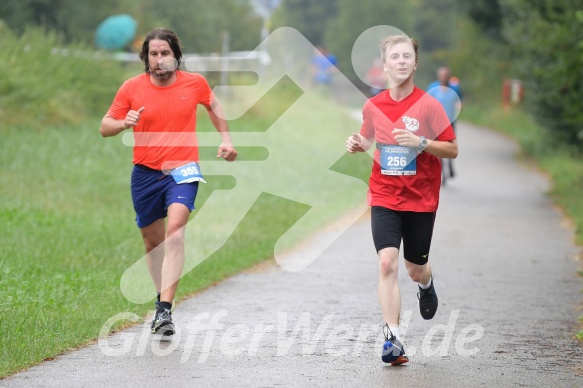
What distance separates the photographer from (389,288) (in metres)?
7.23

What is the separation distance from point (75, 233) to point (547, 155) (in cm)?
1887

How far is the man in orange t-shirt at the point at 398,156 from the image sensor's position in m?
7.24

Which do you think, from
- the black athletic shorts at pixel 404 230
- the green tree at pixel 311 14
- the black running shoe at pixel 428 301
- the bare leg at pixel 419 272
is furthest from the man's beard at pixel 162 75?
the green tree at pixel 311 14

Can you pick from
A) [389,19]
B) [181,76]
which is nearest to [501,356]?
[181,76]

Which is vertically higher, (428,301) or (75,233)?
(428,301)

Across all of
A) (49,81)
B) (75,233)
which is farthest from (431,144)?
(49,81)

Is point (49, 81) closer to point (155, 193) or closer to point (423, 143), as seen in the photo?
point (155, 193)

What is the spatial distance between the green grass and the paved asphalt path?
357 millimetres

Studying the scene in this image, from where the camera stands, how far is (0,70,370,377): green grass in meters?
8.08

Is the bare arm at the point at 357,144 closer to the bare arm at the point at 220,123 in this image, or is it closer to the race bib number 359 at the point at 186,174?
the bare arm at the point at 220,123

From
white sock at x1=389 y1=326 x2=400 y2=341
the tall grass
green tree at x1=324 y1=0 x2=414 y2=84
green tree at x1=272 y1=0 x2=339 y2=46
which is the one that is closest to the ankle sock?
white sock at x1=389 y1=326 x2=400 y2=341

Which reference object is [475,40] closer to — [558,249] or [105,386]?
[558,249]

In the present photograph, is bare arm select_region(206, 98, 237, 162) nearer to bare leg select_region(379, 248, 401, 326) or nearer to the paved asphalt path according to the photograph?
the paved asphalt path

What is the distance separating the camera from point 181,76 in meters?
8.06
